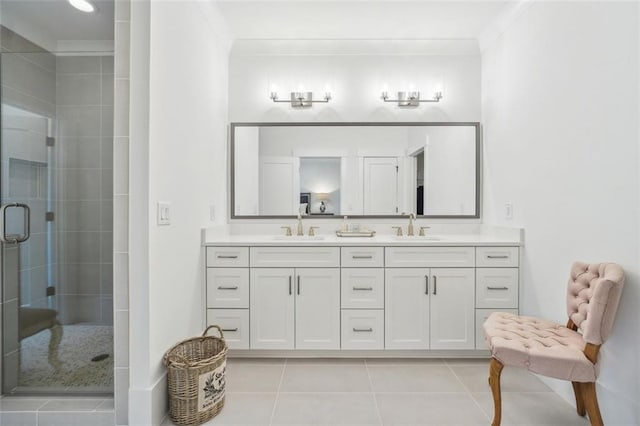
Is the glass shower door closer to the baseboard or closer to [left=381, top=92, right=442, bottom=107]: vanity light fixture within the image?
the baseboard

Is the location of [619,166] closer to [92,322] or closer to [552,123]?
[552,123]

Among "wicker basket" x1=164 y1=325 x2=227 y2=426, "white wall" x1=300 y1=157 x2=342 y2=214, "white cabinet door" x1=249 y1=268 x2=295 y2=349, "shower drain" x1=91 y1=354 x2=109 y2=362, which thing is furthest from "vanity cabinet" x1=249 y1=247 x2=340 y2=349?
"shower drain" x1=91 y1=354 x2=109 y2=362

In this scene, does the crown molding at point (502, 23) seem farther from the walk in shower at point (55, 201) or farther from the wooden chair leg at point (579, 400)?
the walk in shower at point (55, 201)

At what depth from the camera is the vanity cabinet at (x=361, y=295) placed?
231cm

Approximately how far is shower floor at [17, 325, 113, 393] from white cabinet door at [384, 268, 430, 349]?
1.74 metres

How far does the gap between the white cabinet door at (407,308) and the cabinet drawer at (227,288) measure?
39.9 inches

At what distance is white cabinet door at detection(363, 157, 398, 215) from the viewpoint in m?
2.89

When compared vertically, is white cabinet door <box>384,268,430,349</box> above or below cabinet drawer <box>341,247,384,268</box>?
below

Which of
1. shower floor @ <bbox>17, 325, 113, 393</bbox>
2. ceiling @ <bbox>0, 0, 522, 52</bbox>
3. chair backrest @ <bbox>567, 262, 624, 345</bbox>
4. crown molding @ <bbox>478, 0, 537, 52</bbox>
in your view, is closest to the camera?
chair backrest @ <bbox>567, 262, 624, 345</bbox>

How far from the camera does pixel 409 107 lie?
292cm

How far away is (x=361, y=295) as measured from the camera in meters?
2.32

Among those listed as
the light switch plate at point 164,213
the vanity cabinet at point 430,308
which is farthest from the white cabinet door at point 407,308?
the light switch plate at point 164,213

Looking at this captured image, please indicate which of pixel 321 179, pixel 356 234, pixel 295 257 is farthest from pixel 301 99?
pixel 295 257

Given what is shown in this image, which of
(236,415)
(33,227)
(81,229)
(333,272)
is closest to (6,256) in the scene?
(33,227)
